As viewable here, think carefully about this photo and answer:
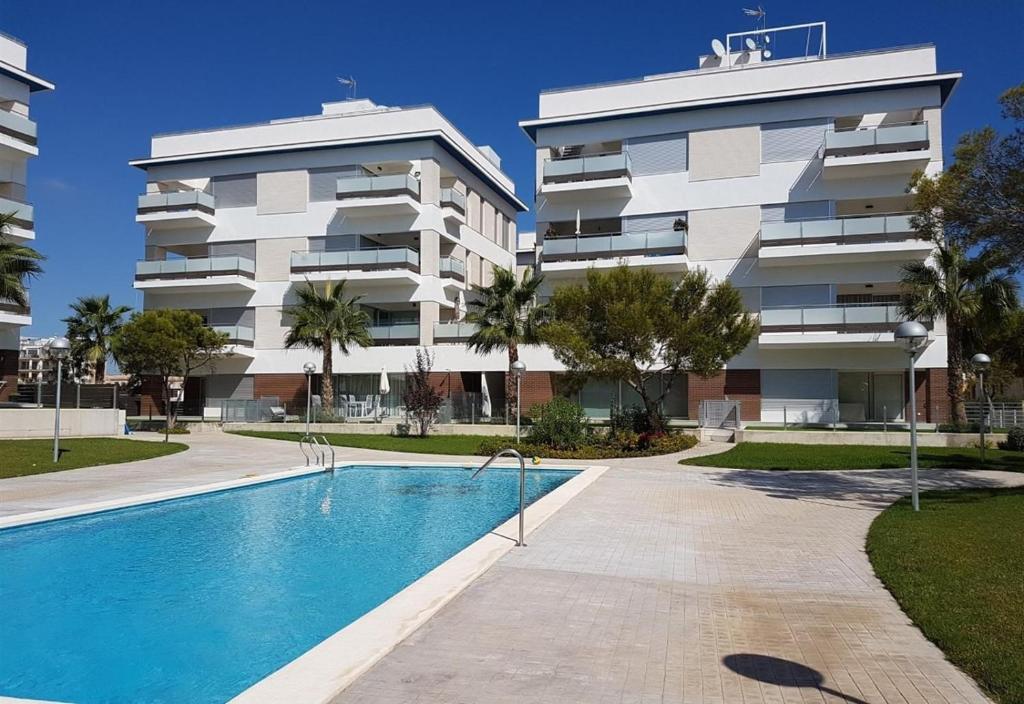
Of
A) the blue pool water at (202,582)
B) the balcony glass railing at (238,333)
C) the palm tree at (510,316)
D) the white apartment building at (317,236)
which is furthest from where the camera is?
the balcony glass railing at (238,333)

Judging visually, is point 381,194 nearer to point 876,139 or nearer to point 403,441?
point 403,441

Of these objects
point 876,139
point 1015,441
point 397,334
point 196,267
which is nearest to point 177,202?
point 196,267

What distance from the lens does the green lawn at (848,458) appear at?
18.3 m

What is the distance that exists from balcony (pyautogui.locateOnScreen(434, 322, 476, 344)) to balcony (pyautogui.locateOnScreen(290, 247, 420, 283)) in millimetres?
2844

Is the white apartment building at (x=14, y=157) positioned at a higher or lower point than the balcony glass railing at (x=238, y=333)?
higher

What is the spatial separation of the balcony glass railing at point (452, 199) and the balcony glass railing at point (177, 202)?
1254 centimetres

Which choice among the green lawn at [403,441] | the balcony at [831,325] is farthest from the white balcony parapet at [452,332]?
the balcony at [831,325]

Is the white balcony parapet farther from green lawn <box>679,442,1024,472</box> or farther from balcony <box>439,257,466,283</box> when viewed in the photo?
green lawn <box>679,442,1024,472</box>

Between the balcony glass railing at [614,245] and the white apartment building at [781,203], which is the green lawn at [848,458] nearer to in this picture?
the white apartment building at [781,203]

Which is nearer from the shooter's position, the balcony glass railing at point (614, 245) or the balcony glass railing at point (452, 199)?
the balcony glass railing at point (614, 245)

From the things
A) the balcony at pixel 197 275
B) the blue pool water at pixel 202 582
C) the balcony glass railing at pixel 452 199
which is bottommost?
the blue pool water at pixel 202 582

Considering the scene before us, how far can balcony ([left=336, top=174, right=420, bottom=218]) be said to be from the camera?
1411 inches

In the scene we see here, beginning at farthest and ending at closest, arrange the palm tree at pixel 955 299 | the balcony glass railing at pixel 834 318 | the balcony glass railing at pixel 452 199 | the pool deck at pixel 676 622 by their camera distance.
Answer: the balcony glass railing at pixel 452 199
the balcony glass railing at pixel 834 318
the palm tree at pixel 955 299
the pool deck at pixel 676 622

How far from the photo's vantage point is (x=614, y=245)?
33406 millimetres
